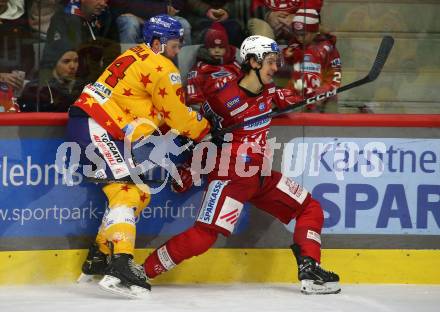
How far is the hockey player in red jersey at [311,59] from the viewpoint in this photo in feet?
20.4

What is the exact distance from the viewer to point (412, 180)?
616cm

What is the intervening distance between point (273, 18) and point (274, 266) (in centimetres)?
138

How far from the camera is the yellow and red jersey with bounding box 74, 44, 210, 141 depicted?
5.61 metres

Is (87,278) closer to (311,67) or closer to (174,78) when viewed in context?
(174,78)

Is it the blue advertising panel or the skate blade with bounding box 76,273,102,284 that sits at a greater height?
the blue advertising panel

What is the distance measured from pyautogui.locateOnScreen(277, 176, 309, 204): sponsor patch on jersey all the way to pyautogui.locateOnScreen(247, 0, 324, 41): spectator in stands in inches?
32.7

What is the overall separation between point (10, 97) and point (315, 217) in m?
1.78

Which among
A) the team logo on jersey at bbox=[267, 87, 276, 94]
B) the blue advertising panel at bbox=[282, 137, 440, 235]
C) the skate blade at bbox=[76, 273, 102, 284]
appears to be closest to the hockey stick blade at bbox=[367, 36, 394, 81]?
the blue advertising panel at bbox=[282, 137, 440, 235]

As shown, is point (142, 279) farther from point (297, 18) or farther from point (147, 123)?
point (297, 18)

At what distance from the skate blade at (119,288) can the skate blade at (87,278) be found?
1.34 feet

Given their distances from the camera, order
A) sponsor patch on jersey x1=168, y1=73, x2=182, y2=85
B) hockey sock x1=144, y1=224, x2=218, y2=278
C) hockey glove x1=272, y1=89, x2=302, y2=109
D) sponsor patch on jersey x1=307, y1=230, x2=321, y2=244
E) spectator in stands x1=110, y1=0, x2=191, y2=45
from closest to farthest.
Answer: sponsor patch on jersey x1=168, y1=73, x2=182, y2=85 → hockey sock x1=144, y1=224, x2=218, y2=278 → sponsor patch on jersey x1=307, y1=230, x2=321, y2=244 → hockey glove x1=272, y1=89, x2=302, y2=109 → spectator in stands x1=110, y1=0, x2=191, y2=45

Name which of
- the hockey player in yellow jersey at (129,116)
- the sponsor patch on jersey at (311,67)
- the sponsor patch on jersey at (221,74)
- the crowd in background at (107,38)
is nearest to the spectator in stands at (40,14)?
the crowd in background at (107,38)

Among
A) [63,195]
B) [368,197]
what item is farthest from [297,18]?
[63,195]

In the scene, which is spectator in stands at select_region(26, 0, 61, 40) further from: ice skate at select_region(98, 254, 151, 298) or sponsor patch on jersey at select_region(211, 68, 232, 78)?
ice skate at select_region(98, 254, 151, 298)
